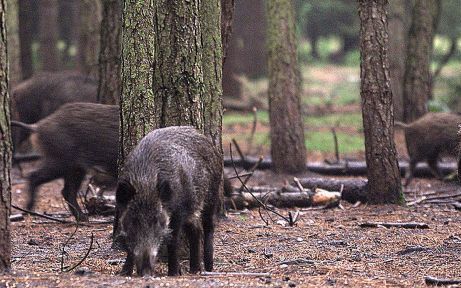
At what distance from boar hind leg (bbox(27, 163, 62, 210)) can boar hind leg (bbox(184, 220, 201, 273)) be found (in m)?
4.00

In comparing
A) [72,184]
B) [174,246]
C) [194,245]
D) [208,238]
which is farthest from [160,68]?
[72,184]

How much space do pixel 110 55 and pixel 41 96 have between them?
3.78 meters

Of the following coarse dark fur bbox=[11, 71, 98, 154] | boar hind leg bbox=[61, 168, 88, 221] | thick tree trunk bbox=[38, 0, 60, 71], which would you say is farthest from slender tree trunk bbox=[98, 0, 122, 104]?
thick tree trunk bbox=[38, 0, 60, 71]

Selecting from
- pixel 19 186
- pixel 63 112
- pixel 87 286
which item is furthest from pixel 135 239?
pixel 19 186

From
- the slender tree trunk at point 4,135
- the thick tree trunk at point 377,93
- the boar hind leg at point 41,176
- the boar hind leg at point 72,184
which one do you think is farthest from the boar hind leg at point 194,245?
the thick tree trunk at point 377,93

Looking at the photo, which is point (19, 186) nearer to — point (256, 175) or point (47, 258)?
point (256, 175)

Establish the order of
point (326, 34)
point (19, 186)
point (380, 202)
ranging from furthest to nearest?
point (326, 34) → point (19, 186) → point (380, 202)

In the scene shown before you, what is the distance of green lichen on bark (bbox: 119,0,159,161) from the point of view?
7.70 meters

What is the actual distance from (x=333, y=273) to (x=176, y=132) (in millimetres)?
1764

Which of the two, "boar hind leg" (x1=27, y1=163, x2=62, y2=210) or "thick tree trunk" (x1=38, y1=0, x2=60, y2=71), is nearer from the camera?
"boar hind leg" (x1=27, y1=163, x2=62, y2=210)

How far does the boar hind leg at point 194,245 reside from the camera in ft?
24.2

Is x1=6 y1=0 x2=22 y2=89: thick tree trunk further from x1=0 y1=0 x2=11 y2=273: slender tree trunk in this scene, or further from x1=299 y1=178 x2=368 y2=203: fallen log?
x1=0 y1=0 x2=11 y2=273: slender tree trunk

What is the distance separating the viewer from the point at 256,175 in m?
14.5

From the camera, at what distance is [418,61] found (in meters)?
17.6
